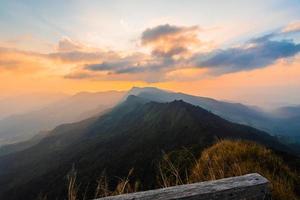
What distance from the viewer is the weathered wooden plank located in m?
2.08

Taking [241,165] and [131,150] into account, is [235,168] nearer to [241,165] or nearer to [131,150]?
[241,165]

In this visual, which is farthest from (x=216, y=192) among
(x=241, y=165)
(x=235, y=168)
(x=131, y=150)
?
(x=131, y=150)

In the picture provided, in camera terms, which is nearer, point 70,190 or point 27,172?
point 70,190

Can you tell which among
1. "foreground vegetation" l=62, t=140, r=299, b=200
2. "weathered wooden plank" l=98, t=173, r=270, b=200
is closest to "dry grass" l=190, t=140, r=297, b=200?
"foreground vegetation" l=62, t=140, r=299, b=200

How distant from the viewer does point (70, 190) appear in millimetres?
3875

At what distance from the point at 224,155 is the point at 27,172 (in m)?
157

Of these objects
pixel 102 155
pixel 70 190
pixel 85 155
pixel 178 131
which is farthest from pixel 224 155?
pixel 85 155

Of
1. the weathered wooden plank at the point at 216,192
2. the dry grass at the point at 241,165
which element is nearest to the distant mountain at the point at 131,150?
the dry grass at the point at 241,165

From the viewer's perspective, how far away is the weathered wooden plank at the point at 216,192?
208 centimetres

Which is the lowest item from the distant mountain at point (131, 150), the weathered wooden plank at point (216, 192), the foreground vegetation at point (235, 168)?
the distant mountain at point (131, 150)

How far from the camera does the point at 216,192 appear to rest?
211 centimetres

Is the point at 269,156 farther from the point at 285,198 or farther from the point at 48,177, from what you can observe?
the point at 48,177

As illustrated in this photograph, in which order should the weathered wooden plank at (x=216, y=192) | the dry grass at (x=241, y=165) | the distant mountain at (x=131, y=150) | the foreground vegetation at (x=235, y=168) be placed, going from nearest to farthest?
the weathered wooden plank at (x=216, y=192)
the foreground vegetation at (x=235, y=168)
the dry grass at (x=241, y=165)
the distant mountain at (x=131, y=150)

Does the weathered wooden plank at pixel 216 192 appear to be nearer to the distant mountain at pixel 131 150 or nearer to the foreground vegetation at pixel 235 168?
the foreground vegetation at pixel 235 168
